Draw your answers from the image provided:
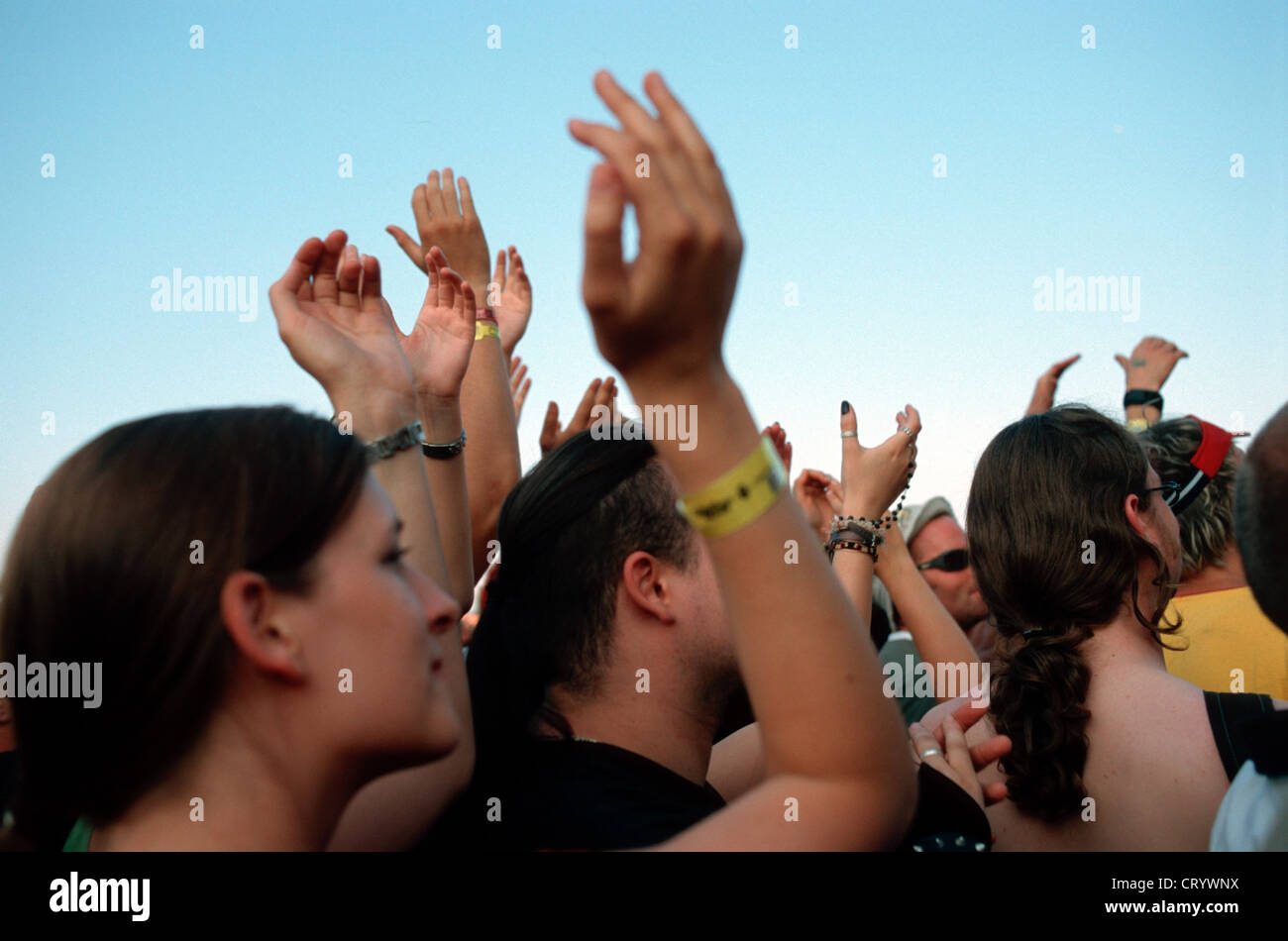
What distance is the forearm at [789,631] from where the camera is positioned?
1.11 metres

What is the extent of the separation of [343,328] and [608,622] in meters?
0.79

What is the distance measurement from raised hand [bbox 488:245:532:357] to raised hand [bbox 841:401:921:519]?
1.65 m

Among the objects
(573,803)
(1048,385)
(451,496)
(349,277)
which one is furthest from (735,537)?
(1048,385)

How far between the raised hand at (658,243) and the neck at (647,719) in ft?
3.90

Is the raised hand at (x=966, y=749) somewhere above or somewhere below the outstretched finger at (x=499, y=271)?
below

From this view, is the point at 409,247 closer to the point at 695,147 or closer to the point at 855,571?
the point at 855,571

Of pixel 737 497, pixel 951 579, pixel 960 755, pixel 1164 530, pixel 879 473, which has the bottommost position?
pixel 951 579

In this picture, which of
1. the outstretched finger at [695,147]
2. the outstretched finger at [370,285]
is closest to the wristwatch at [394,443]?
the outstretched finger at [370,285]

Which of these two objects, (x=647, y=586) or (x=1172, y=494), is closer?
(x=647, y=586)

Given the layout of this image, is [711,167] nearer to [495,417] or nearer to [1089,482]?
[1089,482]

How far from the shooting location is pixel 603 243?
1004mm

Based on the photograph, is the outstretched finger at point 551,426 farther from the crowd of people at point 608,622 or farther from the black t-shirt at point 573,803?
the black t-shirt at point 573,803

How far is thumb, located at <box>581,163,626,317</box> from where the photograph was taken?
100cm
